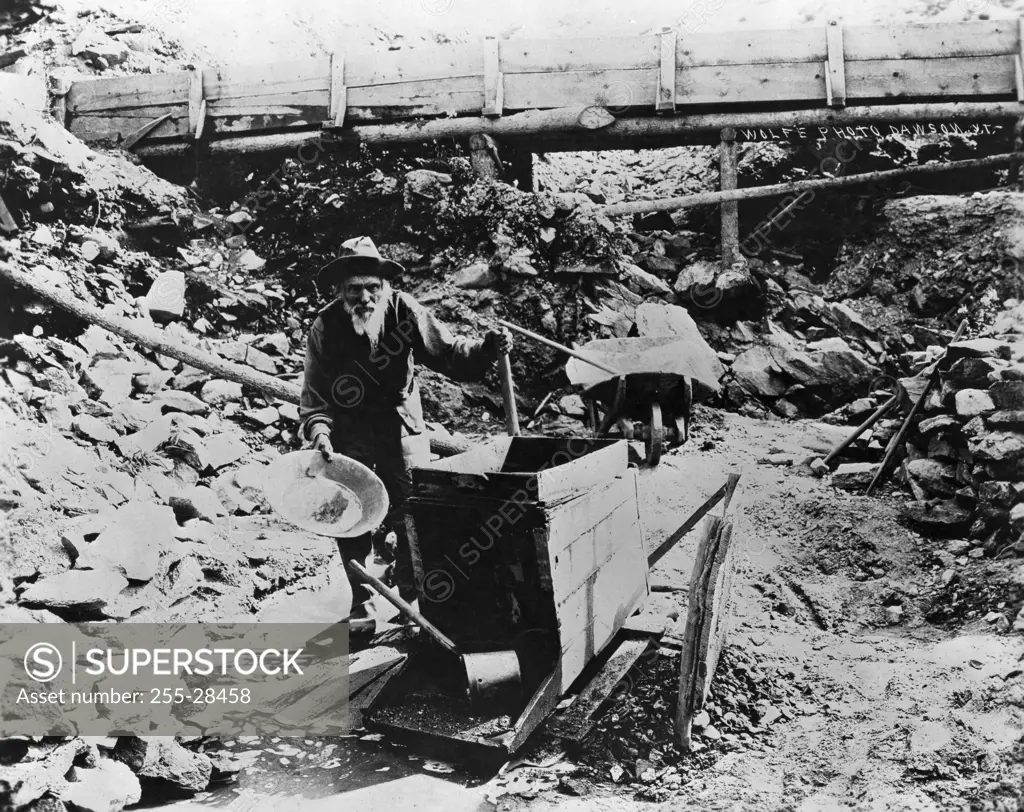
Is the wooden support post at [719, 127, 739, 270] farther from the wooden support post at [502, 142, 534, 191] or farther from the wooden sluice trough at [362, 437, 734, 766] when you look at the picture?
the wooden sluice trough at [362, 437, 734, 766]

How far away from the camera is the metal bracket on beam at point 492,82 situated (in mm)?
→ 3924

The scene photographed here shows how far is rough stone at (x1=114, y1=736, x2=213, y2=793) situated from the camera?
104 inches

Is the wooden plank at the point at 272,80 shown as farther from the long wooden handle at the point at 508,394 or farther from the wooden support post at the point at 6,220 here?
the long wooden handle at the point at 508,394

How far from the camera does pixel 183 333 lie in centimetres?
449

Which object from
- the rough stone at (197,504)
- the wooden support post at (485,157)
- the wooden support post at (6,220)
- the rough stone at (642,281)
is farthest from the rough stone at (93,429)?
the rough stone at (642,281)

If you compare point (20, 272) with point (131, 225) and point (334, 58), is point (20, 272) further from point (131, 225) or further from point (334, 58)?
point (334, 58)

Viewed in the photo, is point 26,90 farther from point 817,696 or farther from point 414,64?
point 817,696

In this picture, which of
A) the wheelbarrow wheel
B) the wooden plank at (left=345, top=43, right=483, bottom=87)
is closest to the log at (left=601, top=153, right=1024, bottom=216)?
the wooden plank at (left=345, top=43, right=483, bottom=87)

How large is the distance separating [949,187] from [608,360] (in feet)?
6.77

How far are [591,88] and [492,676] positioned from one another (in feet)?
9.98

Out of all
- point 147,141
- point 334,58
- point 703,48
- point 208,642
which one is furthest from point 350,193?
point 208,642

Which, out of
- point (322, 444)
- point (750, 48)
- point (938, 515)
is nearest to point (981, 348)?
point (938, 515)

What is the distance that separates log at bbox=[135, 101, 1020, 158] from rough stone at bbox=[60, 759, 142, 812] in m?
3.38

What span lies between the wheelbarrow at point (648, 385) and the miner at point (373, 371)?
1.93 ft
